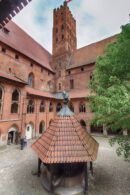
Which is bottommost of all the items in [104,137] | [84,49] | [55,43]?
[104,137]

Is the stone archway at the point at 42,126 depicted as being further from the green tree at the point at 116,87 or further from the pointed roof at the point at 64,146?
the green tree at the point at 116,87

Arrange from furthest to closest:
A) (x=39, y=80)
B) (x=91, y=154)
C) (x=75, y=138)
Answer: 1. (x=39, y=80)
2. (x=75, y=138)
3. (x=91, y=154)

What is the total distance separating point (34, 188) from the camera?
6.75 metres

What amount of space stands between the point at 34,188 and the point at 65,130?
3846 millimetres

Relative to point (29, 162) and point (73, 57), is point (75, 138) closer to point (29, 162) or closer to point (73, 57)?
point (29, 162)

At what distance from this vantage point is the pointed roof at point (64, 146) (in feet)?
18.3

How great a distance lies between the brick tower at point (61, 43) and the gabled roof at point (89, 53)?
1854 millimetres

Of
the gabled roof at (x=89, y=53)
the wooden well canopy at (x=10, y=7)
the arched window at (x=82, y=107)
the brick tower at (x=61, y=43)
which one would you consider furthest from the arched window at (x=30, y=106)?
the wooden well canopy at (x=10, y=7)

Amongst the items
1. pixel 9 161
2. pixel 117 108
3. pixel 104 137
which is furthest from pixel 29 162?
pixel 104 137

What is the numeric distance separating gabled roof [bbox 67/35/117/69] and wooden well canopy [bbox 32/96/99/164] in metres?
19.6

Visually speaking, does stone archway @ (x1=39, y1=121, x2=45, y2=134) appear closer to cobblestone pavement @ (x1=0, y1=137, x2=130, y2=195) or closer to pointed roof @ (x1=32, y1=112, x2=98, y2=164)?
cobblestone pavement @ (x1=0, y1=137, x2=130, y2=195)

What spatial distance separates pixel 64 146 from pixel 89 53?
24.7 metres

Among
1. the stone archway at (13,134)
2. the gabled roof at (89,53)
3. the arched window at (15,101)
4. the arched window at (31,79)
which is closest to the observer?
the stone archway at (13,134)

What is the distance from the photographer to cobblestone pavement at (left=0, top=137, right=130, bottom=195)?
259 inches
